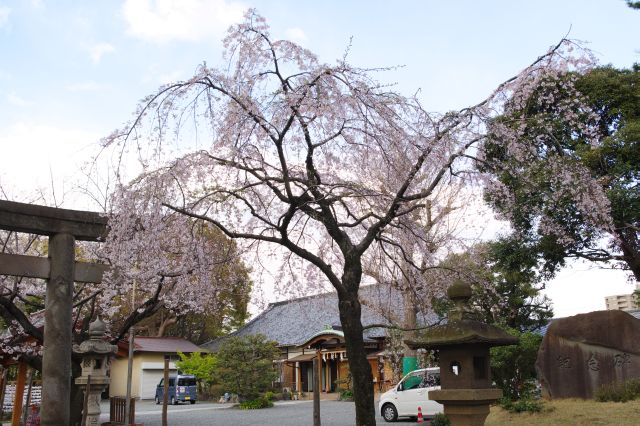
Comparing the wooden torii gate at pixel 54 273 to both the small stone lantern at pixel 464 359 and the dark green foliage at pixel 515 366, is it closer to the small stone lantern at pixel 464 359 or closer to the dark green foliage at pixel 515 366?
the small stone lantern at pixel 464 359

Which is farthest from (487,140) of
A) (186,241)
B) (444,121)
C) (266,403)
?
(266,403)

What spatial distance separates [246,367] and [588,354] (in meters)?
14.8

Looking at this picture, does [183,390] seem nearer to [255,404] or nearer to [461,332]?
[255,404]

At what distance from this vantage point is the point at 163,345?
33.9m

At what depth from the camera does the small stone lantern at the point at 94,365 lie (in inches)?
453

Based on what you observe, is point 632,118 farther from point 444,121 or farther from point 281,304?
point 281,304

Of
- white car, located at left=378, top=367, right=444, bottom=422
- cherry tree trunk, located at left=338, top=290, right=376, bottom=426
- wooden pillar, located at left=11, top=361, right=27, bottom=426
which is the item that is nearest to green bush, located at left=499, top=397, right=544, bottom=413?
white car, located at left=378, top=367, right=444, bottom=422

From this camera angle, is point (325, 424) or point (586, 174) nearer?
point (586, 174)

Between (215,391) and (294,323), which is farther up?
(294,323)

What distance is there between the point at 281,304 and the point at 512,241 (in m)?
26.9

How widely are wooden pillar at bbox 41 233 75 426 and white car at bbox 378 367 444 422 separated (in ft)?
32.6

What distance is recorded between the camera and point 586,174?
29.3ft

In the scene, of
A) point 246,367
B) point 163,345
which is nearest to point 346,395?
point 246,367

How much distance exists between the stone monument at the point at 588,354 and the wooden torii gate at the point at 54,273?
11200 millimetres
